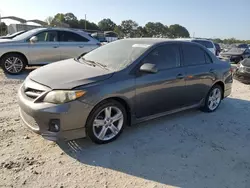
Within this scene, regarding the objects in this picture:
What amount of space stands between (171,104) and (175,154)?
3.71 feet

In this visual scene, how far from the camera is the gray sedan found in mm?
3225

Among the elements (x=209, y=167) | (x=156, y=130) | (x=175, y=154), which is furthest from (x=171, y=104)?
(x=209, y=167)

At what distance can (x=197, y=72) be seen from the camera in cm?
488

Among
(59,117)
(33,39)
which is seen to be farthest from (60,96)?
(33,39)

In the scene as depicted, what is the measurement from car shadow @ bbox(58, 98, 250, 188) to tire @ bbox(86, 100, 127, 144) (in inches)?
5.0

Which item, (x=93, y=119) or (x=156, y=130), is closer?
(x=93, y=119)

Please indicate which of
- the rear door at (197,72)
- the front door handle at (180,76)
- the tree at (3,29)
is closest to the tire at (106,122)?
the front door handle at (180,76)

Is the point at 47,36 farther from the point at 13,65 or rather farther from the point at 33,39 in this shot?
the point at 13,65

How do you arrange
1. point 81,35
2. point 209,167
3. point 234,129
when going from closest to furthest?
1. point 209,167
2. point 234,129
3. point 81,35

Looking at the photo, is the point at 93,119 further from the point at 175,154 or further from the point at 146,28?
the point at 146,28

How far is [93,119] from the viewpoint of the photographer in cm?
345

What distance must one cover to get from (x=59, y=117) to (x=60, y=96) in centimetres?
27

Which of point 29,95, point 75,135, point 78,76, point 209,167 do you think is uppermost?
point 78,76

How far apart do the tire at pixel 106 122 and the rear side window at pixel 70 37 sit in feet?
19.6
